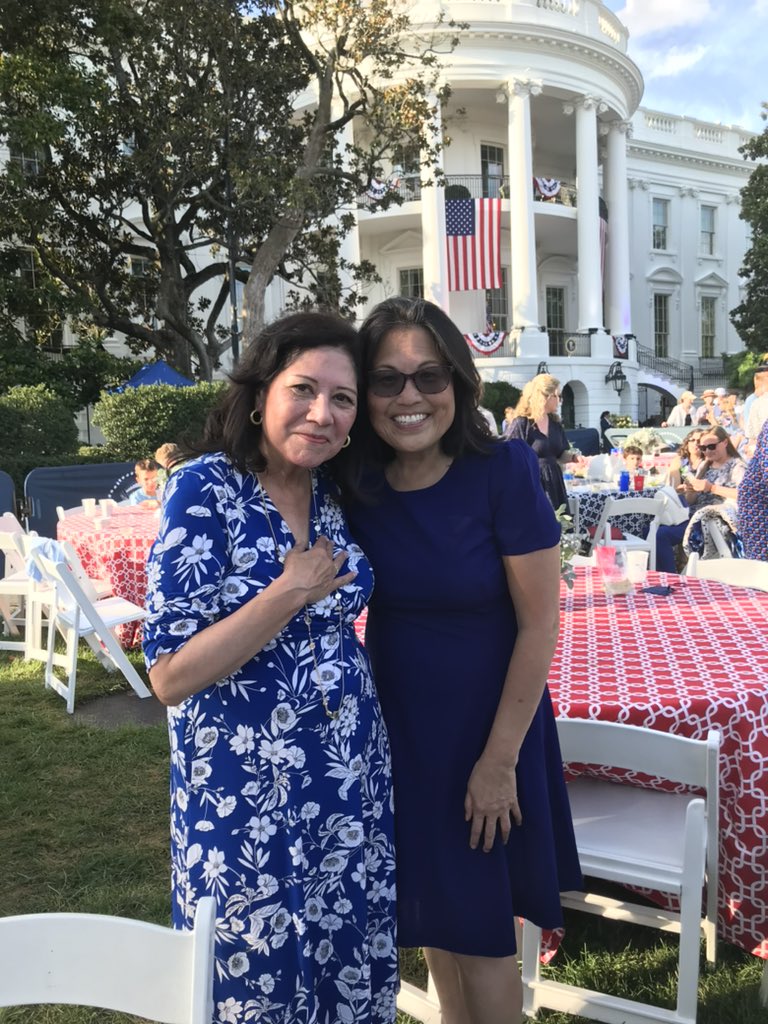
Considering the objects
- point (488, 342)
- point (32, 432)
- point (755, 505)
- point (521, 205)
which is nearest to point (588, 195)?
point (521, 205)

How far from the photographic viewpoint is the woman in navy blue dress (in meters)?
1.62

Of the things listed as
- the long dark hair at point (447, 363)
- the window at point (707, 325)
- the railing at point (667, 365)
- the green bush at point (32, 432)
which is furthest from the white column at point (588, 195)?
the long dark hair at point (447, 363)

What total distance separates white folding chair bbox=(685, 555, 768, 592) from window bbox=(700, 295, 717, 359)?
33.0m

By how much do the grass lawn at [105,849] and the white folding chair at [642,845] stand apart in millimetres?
184

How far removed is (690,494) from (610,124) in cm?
2424

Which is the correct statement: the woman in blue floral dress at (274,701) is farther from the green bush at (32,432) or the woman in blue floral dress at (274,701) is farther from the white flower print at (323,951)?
the green bush at (32,432)

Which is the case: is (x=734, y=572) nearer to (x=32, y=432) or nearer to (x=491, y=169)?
(x=32, y=432)

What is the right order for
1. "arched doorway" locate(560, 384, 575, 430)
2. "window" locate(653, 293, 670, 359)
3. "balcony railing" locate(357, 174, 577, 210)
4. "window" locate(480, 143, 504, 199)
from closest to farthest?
"balcony railing" locate(357, 174, 577, 210) → "window" locate(480, 143, 504, 199) → "arched doorway" locate(560, 384, 575, 430) → "window" locate(653, 293, 670, 359)

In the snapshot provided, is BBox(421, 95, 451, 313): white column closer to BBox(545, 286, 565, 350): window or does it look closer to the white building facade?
the white building facade

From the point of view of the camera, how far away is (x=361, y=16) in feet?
43.0

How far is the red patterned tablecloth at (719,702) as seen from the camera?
230 cm

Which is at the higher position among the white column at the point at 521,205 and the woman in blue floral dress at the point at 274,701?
the white column at the point at 521,205

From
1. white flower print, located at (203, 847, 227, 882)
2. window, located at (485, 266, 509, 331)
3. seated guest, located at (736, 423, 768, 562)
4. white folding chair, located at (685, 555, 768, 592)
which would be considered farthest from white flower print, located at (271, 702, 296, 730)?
window, located at (485, 266, 509, 331)

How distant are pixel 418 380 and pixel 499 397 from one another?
2029 cm
